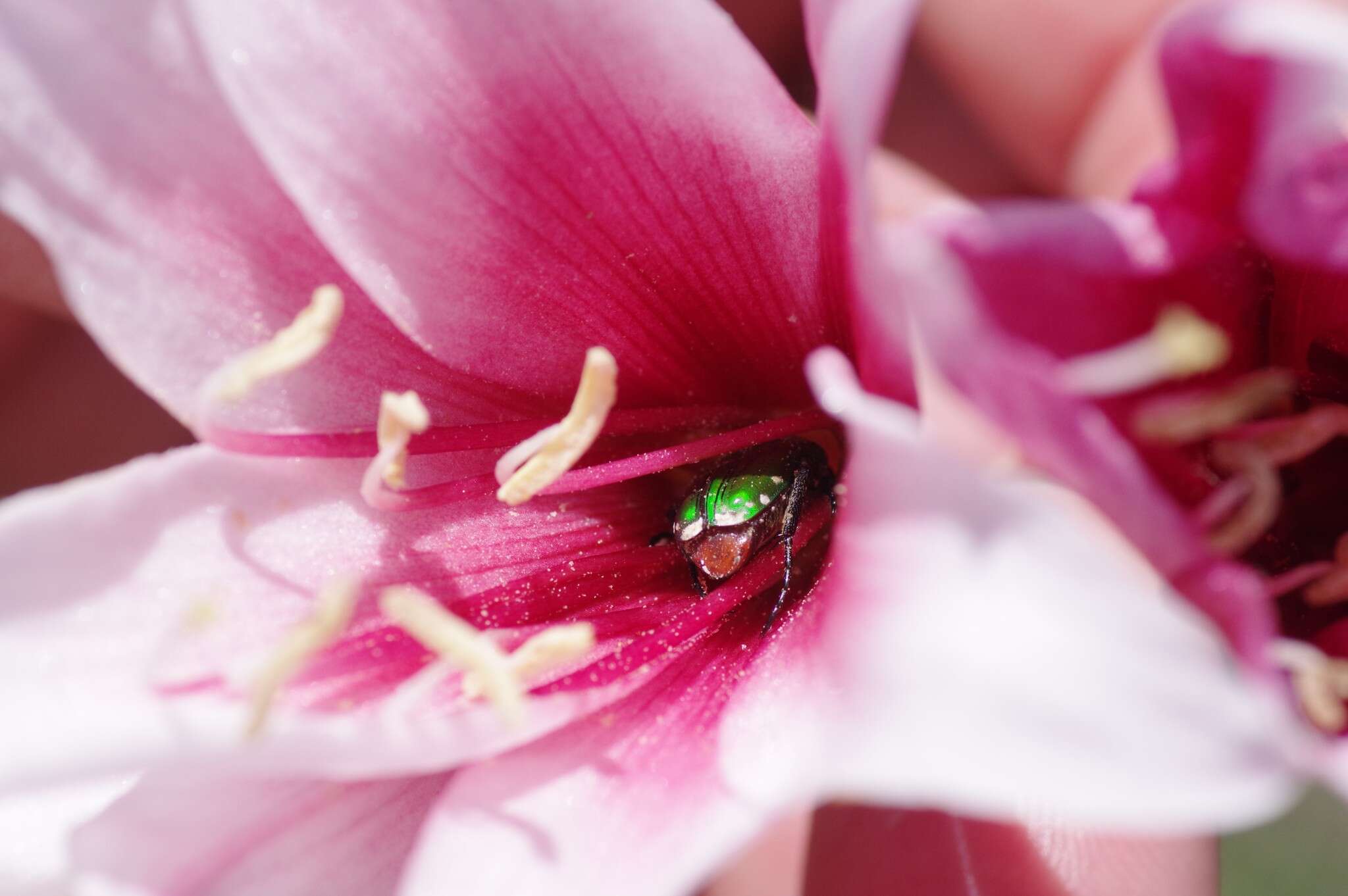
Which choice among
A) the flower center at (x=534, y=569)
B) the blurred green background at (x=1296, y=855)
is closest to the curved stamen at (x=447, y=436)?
the flower center at (x=534, y=569)

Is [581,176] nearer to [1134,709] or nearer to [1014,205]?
[1014,205]

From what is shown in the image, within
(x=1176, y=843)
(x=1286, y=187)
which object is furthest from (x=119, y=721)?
(x=1176, y=843)

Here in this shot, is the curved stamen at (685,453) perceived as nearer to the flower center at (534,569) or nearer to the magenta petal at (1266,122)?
the flower center at (534,569)

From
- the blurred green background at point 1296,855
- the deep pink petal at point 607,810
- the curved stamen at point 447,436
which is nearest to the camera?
the deep pink petal at point 607,810

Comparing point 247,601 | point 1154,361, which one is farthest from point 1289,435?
point 247,601

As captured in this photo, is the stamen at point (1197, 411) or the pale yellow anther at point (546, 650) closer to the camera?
the stamen at point (1197, 411)

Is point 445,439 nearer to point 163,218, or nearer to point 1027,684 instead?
point 163,218

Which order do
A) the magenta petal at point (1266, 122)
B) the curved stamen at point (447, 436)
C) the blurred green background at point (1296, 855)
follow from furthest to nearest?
the blurred green background at point (1296, 855)
the curved stamen at point (447, 436)
the magenta petal at point (1266, 122)
